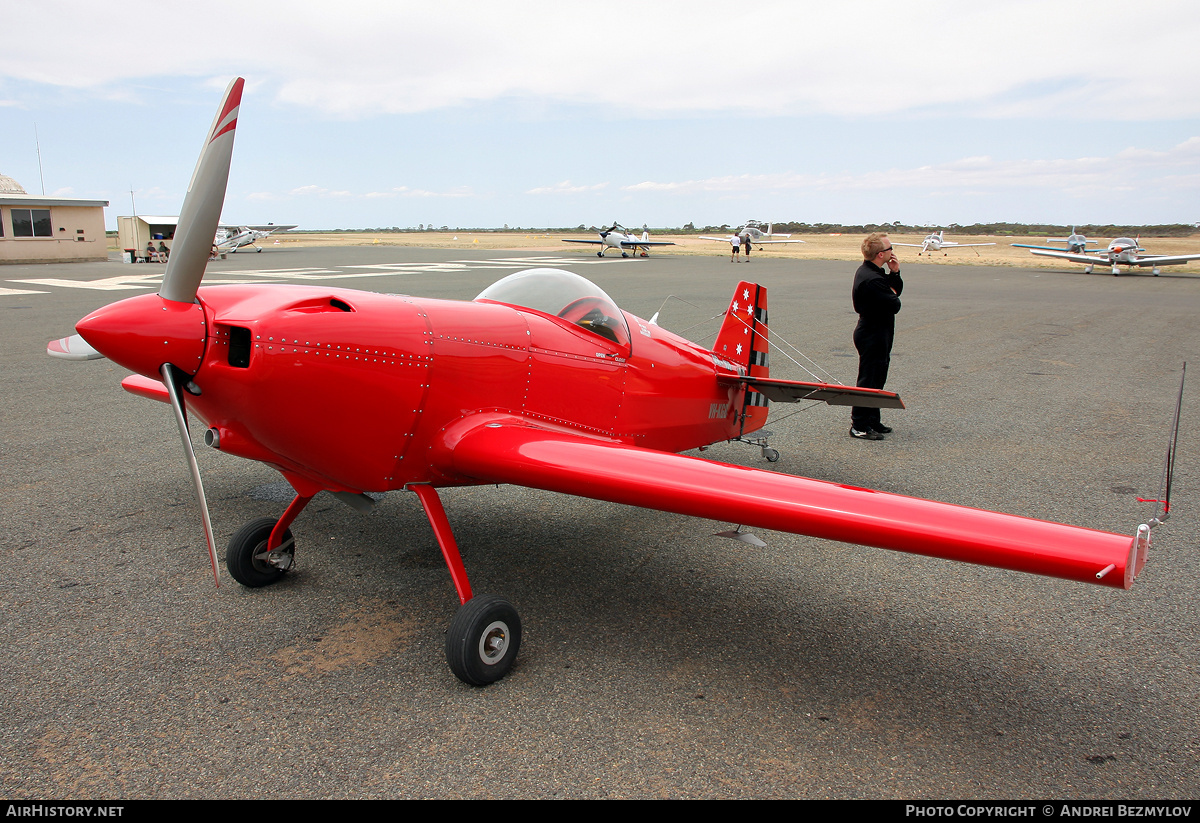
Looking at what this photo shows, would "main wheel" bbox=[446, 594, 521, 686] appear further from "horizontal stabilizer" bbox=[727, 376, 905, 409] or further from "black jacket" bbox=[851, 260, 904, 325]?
"black jacket" bbox=[851, 260, 904, 325]

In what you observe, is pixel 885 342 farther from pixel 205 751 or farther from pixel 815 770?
pixel 205 751

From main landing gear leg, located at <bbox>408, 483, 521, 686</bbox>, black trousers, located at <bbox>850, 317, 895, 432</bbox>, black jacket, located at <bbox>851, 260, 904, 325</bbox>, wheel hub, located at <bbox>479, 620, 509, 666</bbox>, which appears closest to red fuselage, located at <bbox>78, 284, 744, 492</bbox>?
main landing gear leg, located at <bbox>408, 483, 521, 686</bbox>

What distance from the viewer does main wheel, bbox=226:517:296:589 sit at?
3950 millimetres

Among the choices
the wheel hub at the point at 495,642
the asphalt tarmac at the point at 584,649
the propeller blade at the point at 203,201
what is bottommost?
the asphalt tarmac at the point at 584,649

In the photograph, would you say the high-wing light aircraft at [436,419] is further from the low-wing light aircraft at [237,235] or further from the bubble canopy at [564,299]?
the low-wing light aircraft at [237,235]

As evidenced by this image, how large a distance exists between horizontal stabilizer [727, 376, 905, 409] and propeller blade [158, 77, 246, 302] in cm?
377

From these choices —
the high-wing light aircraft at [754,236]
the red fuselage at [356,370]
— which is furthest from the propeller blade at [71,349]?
the high-wing light aircraft at [754,236]

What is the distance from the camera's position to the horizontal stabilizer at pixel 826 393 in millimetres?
5039

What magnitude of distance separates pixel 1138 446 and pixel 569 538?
5.99 meters

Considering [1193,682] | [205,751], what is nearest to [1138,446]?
[1193,682]

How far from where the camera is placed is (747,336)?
645 cm

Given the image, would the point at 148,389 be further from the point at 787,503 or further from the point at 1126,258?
the point at 1126,258

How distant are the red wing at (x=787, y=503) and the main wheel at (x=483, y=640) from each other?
0.60 meters

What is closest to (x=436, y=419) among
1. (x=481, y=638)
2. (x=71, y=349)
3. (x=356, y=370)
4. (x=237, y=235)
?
(x=356, y=370)
